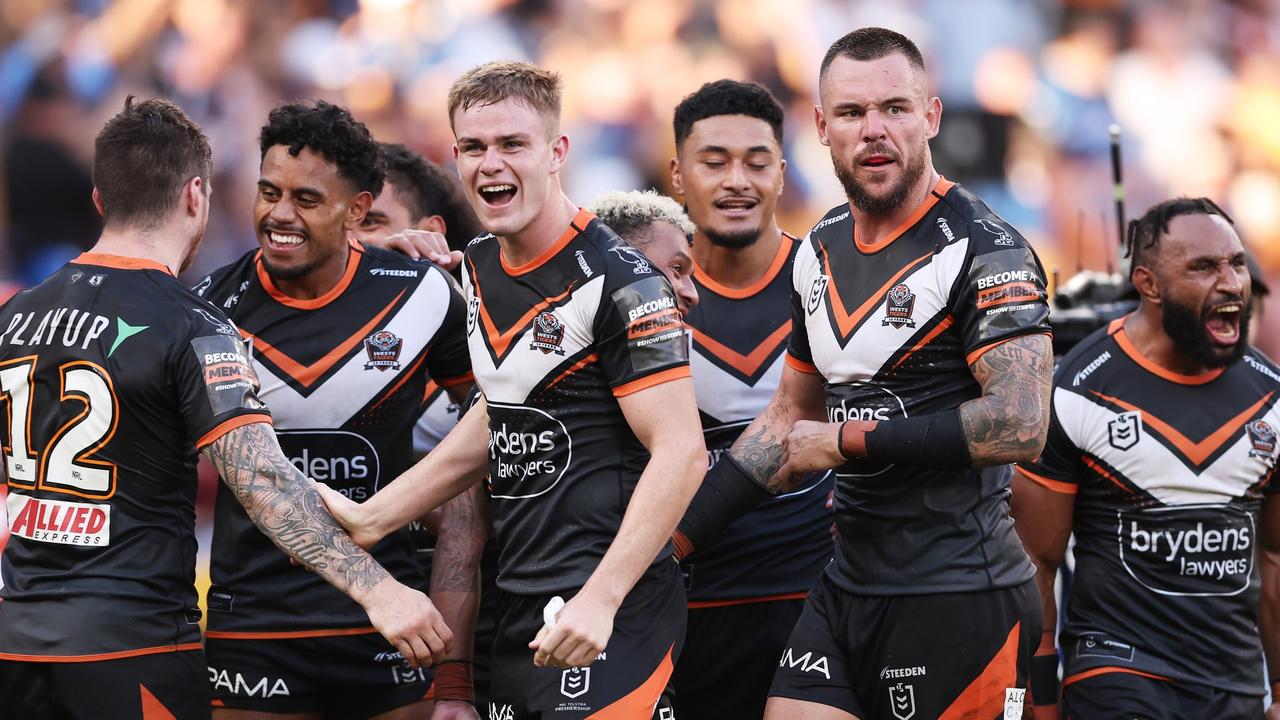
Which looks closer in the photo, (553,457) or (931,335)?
(553,457)

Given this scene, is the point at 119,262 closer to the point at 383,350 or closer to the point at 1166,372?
the point at 383,350

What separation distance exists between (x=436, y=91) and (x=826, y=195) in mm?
3590

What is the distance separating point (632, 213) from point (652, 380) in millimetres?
1230

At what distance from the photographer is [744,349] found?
561 centimetres

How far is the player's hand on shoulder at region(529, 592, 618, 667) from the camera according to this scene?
12.6ft

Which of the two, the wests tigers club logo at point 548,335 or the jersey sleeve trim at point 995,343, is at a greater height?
the wests tigers club logo at point 548,335

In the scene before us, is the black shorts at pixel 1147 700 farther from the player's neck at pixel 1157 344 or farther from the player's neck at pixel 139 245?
the player's neck at pixel 139 245

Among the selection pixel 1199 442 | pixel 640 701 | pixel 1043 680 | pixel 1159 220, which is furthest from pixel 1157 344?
pixel 640 701

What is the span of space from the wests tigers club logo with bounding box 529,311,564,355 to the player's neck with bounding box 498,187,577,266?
22 centimetres

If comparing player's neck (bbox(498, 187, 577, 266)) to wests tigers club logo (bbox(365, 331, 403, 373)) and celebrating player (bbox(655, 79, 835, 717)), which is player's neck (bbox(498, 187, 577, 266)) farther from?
celebrating player (bbox(655, 79, 835, 717))

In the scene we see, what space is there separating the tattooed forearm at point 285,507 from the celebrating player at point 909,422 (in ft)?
4.60

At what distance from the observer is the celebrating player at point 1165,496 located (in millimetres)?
5590

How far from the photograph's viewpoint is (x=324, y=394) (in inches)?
205

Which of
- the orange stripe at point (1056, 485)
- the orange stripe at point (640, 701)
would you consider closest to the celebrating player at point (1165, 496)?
the orange stripe at point (1056, 485)
